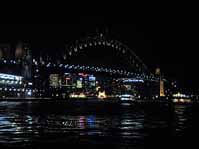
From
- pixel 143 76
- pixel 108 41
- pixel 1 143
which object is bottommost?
pixel 1 143

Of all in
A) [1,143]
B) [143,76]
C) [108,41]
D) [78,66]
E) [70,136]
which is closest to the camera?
[1,143]

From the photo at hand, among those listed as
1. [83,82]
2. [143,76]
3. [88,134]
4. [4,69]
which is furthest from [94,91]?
[88,134]

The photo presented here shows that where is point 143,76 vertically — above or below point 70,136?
above

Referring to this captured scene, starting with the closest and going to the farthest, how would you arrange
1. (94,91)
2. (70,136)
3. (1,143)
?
(1,143) → (70,136) → (94,91)

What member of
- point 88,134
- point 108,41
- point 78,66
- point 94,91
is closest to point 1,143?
point 88,134

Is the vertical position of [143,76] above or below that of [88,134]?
above

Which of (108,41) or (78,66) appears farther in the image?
(108,41)

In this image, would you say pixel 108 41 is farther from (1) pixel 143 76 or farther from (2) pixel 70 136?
(2) pixel 70 136

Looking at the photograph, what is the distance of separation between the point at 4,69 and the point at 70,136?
301 ft

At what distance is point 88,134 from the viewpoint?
792 inches

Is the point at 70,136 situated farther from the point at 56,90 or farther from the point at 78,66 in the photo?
the point at 56,90

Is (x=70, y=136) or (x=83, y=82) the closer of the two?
(x=70, y=136)

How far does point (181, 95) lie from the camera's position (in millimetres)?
128375

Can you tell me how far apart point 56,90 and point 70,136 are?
9959 centimetres
